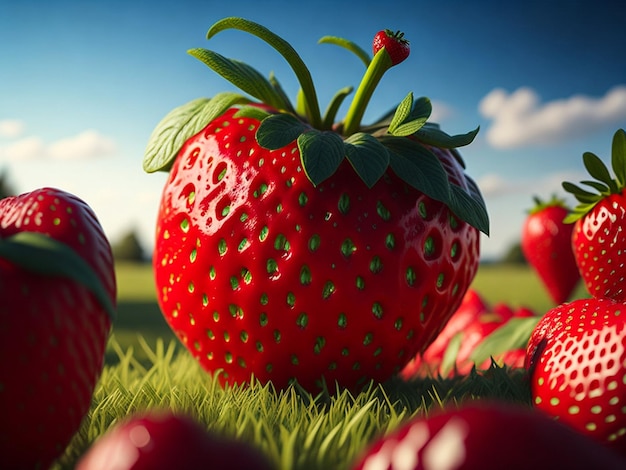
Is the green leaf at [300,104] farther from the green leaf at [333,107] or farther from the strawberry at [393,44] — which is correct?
the strawberry at [393,44]

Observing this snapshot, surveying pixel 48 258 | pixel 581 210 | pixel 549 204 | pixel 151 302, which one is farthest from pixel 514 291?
pixel 48 258

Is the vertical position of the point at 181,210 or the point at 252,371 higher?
the point at 181,210

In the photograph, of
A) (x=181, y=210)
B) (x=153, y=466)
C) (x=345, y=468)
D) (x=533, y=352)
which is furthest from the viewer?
(x=181, y=210)

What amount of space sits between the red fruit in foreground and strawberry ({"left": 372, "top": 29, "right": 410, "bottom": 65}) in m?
0.62

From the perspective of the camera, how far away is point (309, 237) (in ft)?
2.64

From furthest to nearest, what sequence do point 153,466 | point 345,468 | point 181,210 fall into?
point 181,210, point 345,468, point 153,466

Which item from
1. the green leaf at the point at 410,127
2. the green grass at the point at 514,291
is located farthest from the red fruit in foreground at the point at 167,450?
the green grass at the point at 514,291

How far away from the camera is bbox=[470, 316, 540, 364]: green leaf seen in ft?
3.62

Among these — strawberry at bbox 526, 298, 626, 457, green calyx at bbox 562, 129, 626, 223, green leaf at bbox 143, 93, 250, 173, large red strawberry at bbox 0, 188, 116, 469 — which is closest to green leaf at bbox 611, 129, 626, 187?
green calyx at bbox 562, 129, 626, 223

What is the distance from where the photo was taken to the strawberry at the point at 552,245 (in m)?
1.35

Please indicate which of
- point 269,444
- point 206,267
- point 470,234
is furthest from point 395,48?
point 269,444

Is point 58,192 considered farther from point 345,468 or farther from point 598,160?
point 598,160

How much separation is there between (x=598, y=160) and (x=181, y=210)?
1.76ft

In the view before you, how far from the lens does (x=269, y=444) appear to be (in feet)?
1.83
